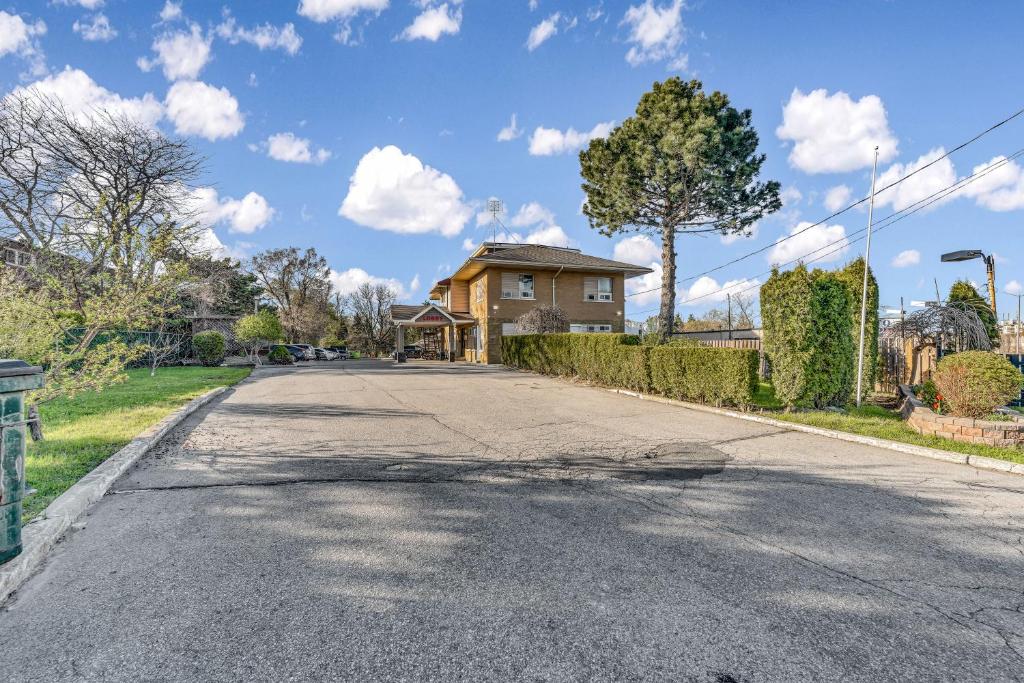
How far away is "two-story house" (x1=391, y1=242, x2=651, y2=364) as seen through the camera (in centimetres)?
2983

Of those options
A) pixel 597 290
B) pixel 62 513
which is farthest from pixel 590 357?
pixel 597 290

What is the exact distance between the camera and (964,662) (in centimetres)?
229

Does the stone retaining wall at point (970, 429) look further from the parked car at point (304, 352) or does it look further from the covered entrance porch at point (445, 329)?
the parked car at point (304, 352)

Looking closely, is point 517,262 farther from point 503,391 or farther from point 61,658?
point 61,658

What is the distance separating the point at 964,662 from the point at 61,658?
4.07 meters

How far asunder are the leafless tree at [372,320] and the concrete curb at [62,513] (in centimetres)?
4789

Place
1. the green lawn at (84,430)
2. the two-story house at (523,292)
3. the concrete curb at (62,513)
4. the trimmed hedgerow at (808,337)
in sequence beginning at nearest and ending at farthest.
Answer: the concrete curb at (62,513)
the green lawn at (84,430)
the trimmed hedgerow at (808,337)
the two-story house at (523,292)

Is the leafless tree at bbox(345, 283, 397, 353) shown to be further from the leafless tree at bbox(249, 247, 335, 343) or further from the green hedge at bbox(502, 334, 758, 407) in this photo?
the green hedge at bbox(502, 334, 758, 407)

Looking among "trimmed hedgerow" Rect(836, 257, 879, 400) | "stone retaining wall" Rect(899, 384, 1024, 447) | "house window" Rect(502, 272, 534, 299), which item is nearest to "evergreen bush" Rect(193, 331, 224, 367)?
"house window" Rect(502, 272, 534, 299)

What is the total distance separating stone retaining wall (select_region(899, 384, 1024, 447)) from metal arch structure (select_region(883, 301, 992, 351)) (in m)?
5.44

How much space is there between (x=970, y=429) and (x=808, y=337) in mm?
3107

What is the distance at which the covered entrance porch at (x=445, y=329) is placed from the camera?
3256 centimetres

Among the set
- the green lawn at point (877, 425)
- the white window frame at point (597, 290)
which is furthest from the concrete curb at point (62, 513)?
the white window frame at point (597, 290)

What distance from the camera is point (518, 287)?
1200 inches
